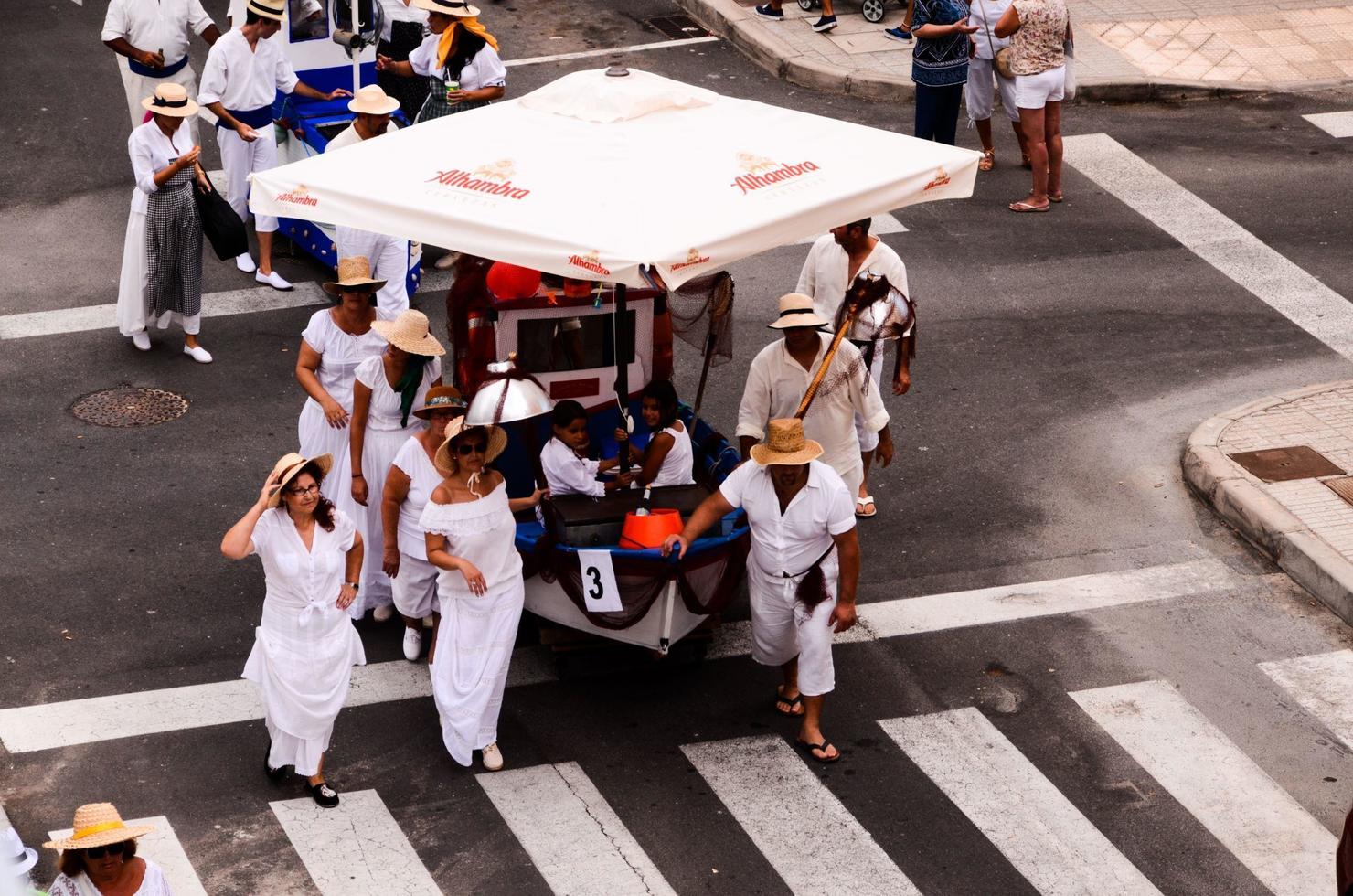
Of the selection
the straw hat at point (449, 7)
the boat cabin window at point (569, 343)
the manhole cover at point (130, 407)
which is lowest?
the manhole cover at point (130, 407)

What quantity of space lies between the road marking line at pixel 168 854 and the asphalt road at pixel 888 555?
67 mm

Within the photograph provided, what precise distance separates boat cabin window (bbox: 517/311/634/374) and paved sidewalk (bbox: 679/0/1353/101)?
8.24 metres

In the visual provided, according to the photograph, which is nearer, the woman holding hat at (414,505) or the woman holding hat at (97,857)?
the woman holding hat at (97,857)

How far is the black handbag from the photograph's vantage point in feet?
40.6

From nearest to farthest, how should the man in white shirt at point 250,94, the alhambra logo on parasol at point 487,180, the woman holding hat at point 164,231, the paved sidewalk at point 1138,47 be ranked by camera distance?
the alhambra logo on parasol at point 487,180 → the woman holding hat at point 164,231 → the man in white shirt at point 250,94 → the paved sidewalk at point 1138,47

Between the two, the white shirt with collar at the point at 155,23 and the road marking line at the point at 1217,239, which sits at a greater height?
the white shirt with collar at the point at 155,23

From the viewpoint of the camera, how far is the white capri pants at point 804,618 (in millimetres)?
8695

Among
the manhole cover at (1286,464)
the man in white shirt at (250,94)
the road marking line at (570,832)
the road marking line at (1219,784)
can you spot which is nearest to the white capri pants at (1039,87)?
the manhole cover at (1286,464)

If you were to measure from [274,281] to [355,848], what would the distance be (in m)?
6.65

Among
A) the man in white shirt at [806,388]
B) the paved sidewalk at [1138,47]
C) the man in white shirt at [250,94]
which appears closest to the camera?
the man in white shirt at [806,388]

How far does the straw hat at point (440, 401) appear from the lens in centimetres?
873

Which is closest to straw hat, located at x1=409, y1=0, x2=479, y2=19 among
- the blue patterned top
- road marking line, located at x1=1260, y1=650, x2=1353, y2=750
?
the blue patterned top

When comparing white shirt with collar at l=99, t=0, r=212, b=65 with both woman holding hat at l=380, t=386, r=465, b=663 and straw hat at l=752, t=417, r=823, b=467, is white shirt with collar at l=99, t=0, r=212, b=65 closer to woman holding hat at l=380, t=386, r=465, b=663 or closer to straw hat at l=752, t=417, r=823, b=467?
woman holding hat at l=380, t=386, r=465, b=663

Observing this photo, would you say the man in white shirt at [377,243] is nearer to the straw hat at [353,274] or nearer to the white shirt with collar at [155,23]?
the straw hat at [353,274]
